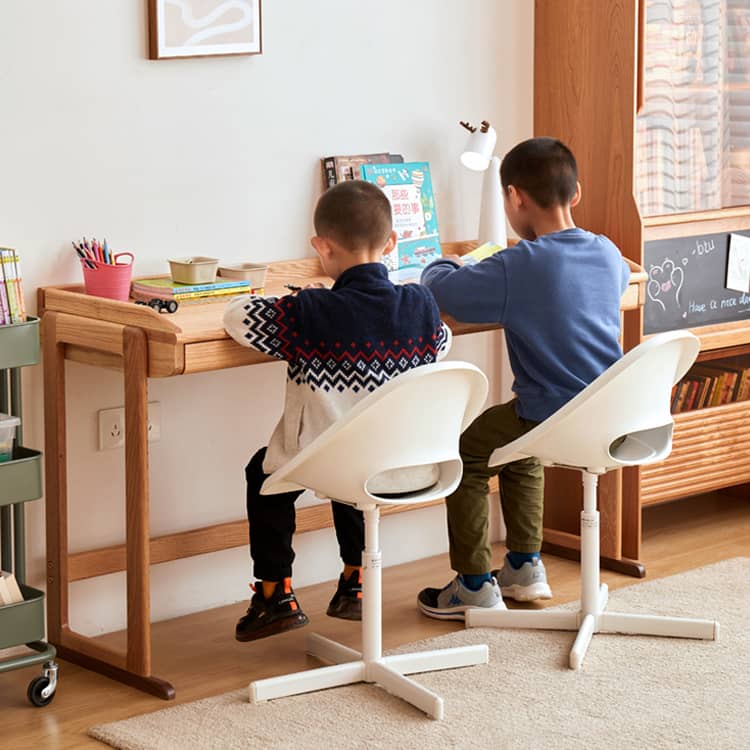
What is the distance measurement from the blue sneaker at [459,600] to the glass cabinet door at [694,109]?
1165mm

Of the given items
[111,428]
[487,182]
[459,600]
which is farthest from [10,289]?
[487,182]

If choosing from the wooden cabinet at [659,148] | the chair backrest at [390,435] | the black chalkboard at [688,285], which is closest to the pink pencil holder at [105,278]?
the chair backrest at [390,435]

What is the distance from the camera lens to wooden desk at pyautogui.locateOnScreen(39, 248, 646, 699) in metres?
2.70

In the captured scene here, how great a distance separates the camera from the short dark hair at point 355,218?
272 cm

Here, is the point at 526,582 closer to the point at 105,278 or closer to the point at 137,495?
the point at 137,495

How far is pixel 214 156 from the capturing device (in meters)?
3.22

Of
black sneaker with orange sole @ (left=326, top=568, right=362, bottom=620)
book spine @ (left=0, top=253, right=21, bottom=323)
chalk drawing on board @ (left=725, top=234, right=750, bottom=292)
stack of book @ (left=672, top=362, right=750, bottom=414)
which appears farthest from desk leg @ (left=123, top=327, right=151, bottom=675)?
chalk drawing on board @ (left=725, top=234, right=750, bottom=292)

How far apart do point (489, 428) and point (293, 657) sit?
655mm

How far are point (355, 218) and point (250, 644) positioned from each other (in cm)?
98

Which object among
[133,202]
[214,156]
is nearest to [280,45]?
[214,156]

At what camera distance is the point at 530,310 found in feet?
9.75

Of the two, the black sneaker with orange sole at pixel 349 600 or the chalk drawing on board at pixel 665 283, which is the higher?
the chalk drawing on board at pixel 665 283

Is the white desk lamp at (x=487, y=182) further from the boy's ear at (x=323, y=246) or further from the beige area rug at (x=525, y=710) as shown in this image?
the beige area rug at (x=525, y=710)

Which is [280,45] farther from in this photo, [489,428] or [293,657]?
[293,657]
